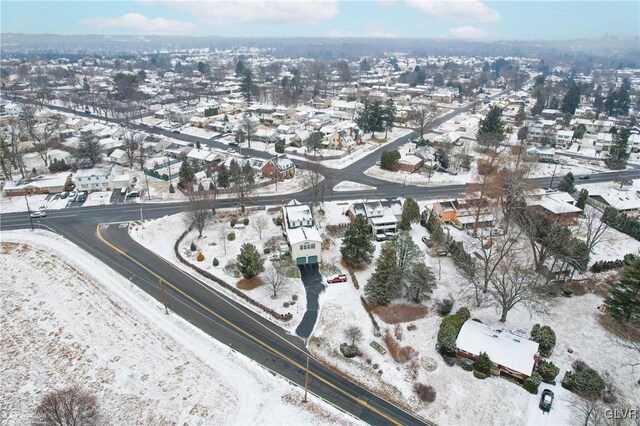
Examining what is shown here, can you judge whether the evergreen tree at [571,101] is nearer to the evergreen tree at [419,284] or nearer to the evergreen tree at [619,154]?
the evergreen tree at [619,154]

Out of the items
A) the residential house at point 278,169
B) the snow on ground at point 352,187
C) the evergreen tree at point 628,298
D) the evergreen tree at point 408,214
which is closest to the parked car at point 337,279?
the evergreen tree at point 408,214

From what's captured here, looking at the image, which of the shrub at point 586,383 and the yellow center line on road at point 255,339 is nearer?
the shrub at point 586,383

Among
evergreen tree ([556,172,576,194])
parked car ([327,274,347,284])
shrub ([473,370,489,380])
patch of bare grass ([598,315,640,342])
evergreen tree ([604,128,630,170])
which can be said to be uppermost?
evergreen tree ([604,128,630,170])

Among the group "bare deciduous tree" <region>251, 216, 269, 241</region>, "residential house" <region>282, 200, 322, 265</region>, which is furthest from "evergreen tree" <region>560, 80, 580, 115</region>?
"bare deciduous tree" <region>251, 216, 269, 241</region>

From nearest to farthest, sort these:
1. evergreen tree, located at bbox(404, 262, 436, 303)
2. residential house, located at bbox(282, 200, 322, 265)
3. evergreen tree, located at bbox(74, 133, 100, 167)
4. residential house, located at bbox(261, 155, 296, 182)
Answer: evergreen tree, located at bbox(404, 262, 436, 303) → residential house, located at bbox(282, 200, 322, 265) → residential house, located at bbox(261, 155, 296, 182) → evergreen tree, located at bbox(74, 133, 100, 167)

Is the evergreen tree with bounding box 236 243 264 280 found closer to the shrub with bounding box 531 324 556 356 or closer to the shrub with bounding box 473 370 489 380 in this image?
the shrub with bounding box 473 370 489 380

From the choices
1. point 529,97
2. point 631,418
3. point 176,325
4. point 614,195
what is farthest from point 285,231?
point 529,97

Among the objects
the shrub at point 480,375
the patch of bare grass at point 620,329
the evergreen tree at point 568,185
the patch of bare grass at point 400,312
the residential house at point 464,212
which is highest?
the evergreen tree at point 568,185
